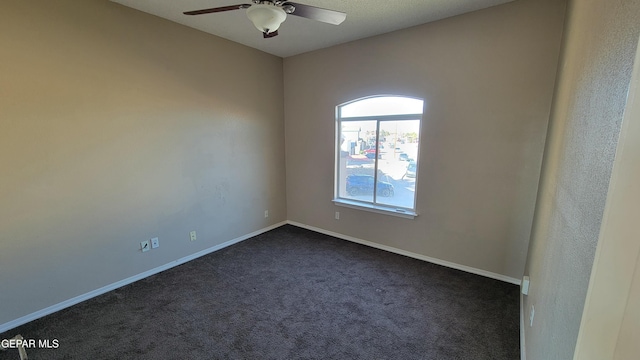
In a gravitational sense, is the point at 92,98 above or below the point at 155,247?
above

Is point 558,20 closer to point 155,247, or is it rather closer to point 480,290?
point 480,290

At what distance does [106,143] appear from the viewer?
2604 mm

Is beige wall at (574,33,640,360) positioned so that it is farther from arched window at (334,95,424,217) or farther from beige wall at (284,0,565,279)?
arched window at (334,95,424,217)

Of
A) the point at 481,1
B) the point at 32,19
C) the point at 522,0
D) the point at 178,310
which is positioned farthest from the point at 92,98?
the point at 522,0

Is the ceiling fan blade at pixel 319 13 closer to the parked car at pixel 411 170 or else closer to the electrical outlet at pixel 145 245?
the parked car at pixel 411 170

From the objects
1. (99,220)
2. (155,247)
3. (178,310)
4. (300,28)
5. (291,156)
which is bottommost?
(178,310)

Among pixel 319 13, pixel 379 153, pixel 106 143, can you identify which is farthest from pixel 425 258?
pixel 106 143

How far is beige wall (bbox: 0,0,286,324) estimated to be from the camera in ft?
7.09

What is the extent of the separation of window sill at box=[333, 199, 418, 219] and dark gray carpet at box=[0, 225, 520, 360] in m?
0.62

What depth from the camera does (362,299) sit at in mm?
2596

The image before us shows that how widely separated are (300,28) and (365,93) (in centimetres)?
118

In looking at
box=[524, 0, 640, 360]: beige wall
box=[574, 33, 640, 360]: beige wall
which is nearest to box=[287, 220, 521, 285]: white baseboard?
box=[524, 0, 640, 360]: beige wall

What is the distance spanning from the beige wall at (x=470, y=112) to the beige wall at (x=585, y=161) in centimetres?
144

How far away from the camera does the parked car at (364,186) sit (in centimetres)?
371
